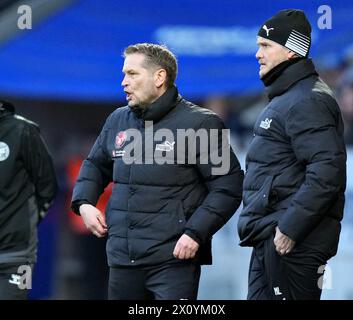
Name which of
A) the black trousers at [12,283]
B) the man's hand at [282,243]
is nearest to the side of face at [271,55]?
the man's hand at [282,243]

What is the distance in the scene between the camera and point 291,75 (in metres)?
6.17

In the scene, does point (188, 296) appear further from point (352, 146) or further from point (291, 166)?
point (352, 146)

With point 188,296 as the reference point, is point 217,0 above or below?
above

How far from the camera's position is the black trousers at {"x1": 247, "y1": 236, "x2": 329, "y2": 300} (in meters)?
5.96

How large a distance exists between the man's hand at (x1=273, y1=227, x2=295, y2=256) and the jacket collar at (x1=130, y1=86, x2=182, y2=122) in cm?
94

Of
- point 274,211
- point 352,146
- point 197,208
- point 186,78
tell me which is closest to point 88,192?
point 197,208

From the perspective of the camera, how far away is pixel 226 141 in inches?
250

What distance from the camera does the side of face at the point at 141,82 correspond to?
640 cm

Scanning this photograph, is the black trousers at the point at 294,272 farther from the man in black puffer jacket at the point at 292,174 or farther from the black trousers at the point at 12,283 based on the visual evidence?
the black trousers at the point at 12,283

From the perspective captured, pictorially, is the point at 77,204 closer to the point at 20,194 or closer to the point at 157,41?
the point at 20,194

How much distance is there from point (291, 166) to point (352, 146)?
4.57 metres

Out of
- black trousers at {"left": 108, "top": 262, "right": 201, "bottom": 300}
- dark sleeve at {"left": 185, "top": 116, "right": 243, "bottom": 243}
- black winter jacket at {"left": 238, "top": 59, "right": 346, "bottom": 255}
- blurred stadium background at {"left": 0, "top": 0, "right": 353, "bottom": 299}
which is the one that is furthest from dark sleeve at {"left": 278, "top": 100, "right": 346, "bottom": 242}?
blurred stadium background at {"left": 0, "top": 0, "right": 353, "bottom": 299}
